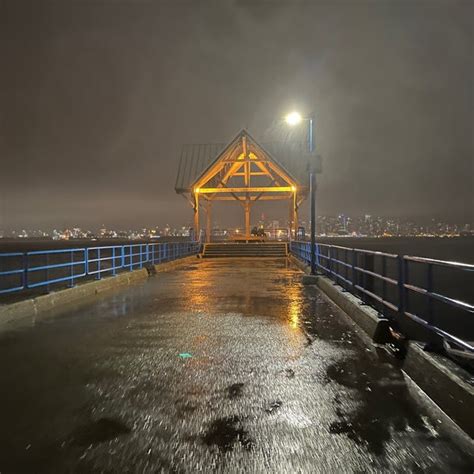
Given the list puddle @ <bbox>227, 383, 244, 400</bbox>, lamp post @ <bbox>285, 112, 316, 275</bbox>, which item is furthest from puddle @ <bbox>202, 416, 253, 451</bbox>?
lamp post @ <bbox>285, 112, 316, 275</bbox>

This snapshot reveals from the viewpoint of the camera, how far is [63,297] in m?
11.0

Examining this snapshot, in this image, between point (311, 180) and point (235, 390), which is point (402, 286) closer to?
point (235, 390)

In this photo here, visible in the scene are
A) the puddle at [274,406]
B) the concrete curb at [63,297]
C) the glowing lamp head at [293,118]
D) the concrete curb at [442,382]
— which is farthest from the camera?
the glowing lamp head at [293,118]

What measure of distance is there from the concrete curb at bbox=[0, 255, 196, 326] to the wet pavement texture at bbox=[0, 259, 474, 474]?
92 cm

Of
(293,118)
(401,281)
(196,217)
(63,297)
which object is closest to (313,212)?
(293,118)

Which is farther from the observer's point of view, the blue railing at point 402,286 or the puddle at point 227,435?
the blue railing at point 402,286

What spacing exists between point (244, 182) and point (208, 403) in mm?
31613

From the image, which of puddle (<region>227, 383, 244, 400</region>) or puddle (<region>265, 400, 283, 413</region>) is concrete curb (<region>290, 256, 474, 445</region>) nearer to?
puddle (<region>265, 400, 283, 413</region>)

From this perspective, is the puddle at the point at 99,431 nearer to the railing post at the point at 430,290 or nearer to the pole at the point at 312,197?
the railing post at the point at 430,290

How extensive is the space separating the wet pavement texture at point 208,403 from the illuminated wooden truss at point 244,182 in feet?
84.4

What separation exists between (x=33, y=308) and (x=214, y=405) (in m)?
6.58

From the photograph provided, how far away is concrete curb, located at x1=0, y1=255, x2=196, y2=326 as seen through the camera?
859 cm

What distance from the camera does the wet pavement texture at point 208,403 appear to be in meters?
3.24

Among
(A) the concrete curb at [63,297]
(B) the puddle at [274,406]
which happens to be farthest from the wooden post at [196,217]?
(B) the puddle at [274,406]
